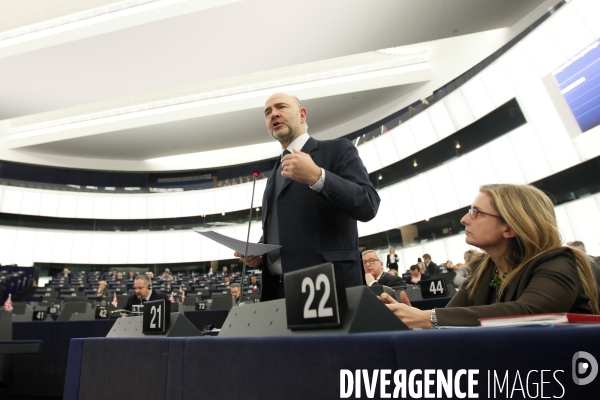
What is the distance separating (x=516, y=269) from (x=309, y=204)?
0.75 metres

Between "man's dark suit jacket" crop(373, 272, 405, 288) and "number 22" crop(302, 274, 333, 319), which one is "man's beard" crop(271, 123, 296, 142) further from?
"man's dark suit jacket" crop(373, 272, 405, 288)

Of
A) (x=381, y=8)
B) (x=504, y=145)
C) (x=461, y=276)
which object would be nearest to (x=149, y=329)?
(x=461, y=276)

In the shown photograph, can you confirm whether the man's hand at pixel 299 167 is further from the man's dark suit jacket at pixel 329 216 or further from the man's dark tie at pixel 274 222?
the man's dark tie at pixel 274 222

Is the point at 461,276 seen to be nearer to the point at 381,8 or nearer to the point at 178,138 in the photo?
the point at 381,8

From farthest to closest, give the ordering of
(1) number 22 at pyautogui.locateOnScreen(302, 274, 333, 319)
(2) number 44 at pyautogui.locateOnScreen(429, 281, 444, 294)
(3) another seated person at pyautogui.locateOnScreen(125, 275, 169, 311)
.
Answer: (3) another seated person at pyautogui.locateOnScreen(125, 275, 169, 311) → (2) number 44 at pyautogui.locateOnScreen(429, 281, 444, 294) → (1) number 22 at pyautogui.locateOnScreen(302, 274, 333, 319)

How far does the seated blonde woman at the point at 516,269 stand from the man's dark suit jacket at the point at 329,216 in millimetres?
280

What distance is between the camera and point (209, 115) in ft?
48.6

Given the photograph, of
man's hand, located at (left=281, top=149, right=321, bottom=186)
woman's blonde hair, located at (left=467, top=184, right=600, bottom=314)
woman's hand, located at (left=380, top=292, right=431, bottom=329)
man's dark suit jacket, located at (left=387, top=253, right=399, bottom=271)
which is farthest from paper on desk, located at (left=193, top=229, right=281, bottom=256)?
man's dark suit jacket, located at (left=387, top=253, right=399, bottom=271)

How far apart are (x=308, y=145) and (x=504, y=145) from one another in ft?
33.2

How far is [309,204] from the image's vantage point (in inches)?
61.2

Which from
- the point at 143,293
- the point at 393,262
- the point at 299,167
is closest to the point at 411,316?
the point at 299,167

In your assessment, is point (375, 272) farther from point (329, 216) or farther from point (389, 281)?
point (329, 216)

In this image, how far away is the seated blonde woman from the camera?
1.05 metres

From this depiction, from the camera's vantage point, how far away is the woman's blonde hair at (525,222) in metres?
1.31
